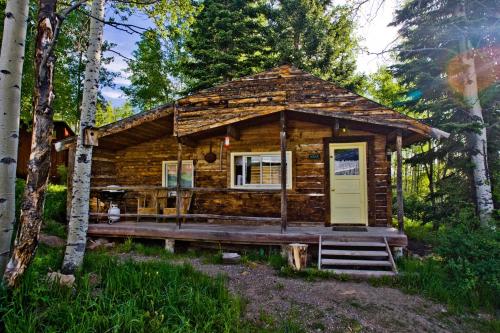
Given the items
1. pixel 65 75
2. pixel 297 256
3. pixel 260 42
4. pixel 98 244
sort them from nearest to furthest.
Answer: pixel 297 256
pixel 98 244
pixel 260 42
pixel 65 75

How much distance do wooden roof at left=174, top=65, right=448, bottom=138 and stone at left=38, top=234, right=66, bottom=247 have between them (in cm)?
396

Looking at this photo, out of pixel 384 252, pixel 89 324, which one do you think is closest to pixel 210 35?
pixel 384 252

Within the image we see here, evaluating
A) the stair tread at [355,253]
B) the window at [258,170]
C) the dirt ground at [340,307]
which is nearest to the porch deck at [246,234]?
the stair tread at [355,253]

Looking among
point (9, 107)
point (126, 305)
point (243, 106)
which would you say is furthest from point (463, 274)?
point (9, 107)

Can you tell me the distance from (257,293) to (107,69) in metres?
22.3

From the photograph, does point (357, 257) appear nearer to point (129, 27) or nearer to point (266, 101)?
point (266, 101)

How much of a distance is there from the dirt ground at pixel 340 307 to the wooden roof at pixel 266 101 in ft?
13.4

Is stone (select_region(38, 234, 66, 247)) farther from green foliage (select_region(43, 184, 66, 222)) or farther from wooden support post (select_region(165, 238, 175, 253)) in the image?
wooden support post (select_region(165, 238, 175, 253))

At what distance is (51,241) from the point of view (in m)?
7.09

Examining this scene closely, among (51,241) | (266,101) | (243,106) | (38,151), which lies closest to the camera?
(38,151)

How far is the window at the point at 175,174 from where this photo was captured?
382 inches

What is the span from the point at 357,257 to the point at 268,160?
387cm

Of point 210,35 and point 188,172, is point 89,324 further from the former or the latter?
point 210,35

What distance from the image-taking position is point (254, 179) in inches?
348
